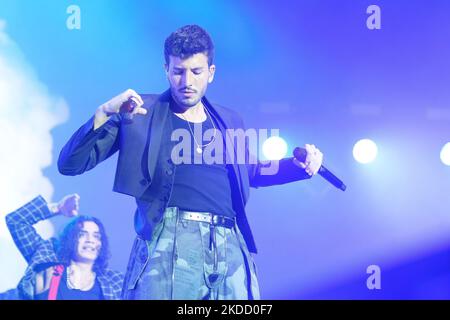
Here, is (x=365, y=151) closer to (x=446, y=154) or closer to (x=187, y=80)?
(x=446, y=154)

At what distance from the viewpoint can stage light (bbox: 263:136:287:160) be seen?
2920 millimetres

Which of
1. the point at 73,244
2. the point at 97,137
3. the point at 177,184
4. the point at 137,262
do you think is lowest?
the point at 137,262

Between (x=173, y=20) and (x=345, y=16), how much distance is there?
71 cm

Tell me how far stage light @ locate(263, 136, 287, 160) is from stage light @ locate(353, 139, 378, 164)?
0.96ft

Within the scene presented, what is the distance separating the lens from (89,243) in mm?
2836

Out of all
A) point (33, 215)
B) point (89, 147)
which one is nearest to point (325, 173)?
point (89, 147)

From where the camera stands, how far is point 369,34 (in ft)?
9.91

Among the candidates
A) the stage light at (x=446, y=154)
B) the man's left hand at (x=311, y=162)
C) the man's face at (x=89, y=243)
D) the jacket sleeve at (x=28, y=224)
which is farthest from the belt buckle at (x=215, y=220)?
the stage light at (x=446, y=154)

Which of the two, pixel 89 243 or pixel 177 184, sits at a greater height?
pixel 177 184

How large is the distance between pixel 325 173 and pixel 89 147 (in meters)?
0.92

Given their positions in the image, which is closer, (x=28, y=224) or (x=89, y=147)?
(x=89, y=147)

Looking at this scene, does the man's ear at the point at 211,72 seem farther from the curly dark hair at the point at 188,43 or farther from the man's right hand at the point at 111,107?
the man's right hand at the point at 111,107

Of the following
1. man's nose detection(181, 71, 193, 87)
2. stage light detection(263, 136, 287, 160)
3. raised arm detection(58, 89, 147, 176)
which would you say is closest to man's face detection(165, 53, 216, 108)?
man's nose detection(181, 71, 193, 87)

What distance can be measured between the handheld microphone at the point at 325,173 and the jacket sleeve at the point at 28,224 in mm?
969
